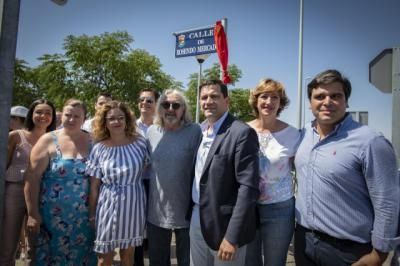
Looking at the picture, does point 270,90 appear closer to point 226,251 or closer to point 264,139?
point 264,139

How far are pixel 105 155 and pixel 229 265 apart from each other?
1595 millimetres

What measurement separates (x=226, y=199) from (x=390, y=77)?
2.00 meters

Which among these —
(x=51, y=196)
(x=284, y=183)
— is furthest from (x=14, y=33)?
(x=284, y=183)

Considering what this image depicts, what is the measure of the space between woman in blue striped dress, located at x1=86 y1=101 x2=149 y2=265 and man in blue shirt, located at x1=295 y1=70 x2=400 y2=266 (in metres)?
1.58

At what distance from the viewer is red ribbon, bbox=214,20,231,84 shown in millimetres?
6645

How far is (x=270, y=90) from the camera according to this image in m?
3.00

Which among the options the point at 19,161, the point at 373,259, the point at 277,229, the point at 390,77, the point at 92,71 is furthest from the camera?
the point at 92,71

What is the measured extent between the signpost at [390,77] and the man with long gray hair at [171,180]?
1823 mm

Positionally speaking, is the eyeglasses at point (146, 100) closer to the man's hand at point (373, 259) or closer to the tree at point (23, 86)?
the man's hand at point (373, 259)

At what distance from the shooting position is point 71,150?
3.41 meters

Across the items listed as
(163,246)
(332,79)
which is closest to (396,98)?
(332,79)

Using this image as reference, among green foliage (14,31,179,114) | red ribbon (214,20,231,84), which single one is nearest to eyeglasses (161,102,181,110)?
red ribbon (214,20,231,84)

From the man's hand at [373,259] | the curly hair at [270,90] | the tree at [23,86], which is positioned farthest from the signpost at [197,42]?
→ the tree at [23,86]

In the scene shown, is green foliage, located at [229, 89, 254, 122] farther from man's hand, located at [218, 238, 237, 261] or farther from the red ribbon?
man's hand, located at [218, 238, 237, 261]
